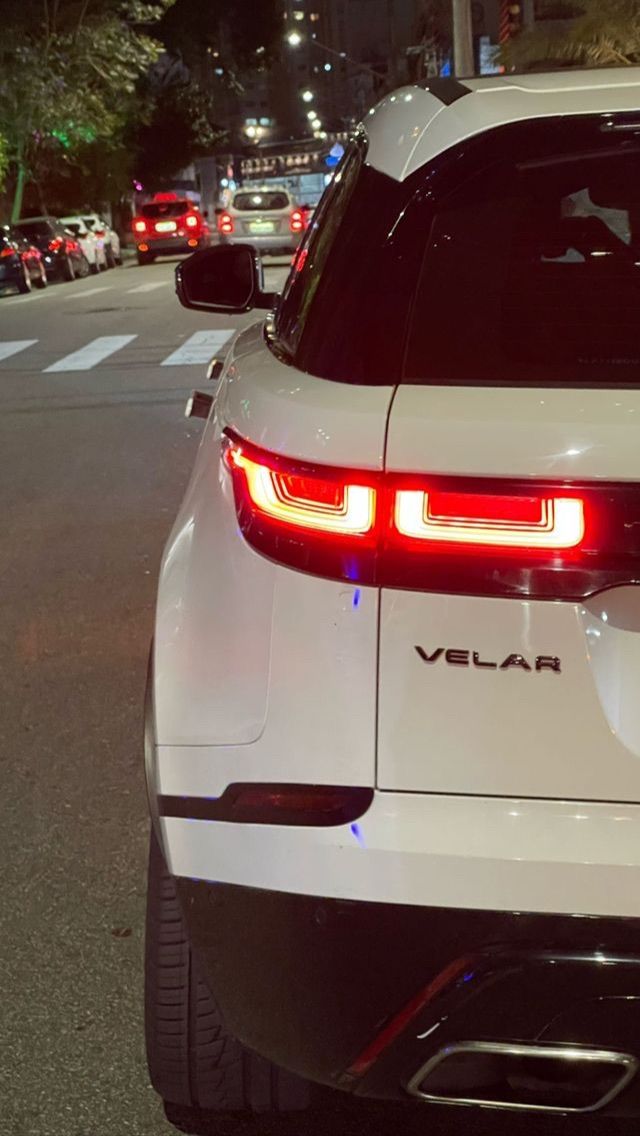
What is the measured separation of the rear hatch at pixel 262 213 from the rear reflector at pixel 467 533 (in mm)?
29818

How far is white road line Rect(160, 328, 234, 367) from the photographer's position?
1547 cm

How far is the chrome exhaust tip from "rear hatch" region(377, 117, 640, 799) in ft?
1.21

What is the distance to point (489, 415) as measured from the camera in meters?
2.09

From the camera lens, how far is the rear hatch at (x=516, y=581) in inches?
80.0

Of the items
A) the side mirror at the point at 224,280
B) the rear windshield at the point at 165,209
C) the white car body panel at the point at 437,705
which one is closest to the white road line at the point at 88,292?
the rear windshield at the point at 165,209

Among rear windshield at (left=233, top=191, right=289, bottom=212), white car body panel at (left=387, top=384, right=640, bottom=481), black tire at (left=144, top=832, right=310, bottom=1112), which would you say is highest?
white car body panel at (left=387, top=384, right=640, bottom=481)

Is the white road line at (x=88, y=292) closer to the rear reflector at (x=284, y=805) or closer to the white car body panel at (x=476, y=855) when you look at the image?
the rear reflector at (x=284, y=805)

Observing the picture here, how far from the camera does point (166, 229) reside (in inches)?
1545

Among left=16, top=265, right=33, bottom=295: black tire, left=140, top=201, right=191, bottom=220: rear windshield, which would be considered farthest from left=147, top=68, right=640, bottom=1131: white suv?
left=140, top=201, right=191, bottom=220: rear windshield

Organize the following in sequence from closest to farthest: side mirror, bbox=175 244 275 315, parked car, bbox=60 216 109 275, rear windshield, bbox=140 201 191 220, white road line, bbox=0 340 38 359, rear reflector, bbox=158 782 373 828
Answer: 1. rear reflector, bbox=158 782 373 828
2. side mirror, bbox=175 244 275 315
3. white road line, bbox=0 340 38 359
4. parked car, bbox=60 216 109 275
5. rear windshield, bbox=140 201 191 220

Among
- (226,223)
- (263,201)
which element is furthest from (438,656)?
(226,223)

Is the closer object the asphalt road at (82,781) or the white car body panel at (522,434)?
the white car body panel at (522,434)

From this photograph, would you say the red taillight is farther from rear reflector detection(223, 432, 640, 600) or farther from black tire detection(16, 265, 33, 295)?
rear reflector detection(223, 432, 640, 600)

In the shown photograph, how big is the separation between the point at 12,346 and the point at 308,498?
16.8m
